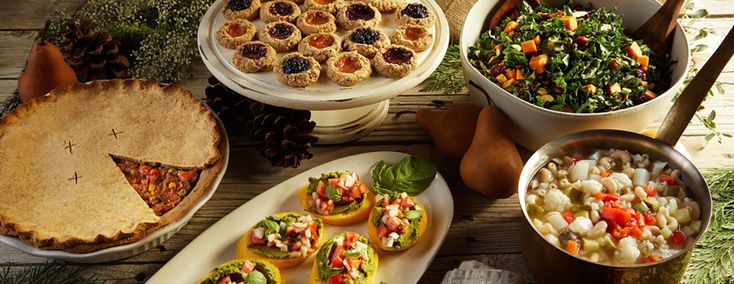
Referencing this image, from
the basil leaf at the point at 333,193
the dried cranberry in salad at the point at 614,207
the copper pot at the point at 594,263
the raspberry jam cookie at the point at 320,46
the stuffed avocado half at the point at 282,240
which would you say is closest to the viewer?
the copper pot at the point at 594,263

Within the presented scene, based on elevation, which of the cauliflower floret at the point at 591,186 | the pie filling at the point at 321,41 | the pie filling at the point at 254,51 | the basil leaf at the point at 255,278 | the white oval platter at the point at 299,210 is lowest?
the white oval platter at the point at 299,210

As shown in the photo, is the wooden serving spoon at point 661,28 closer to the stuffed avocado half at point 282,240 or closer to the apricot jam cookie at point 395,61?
the apricot jam cookie at point 395,61

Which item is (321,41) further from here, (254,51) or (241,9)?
(241,9)

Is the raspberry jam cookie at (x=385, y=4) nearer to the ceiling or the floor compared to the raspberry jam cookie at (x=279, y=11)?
nearer to the ceiling

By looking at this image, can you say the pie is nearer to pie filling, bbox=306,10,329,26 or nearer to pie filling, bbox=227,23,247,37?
pie filling, bbox=227,23,247,37

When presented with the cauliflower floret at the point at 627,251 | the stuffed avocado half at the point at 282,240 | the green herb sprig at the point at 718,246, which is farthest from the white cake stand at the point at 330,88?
the green herb sprig at the point at 718,246

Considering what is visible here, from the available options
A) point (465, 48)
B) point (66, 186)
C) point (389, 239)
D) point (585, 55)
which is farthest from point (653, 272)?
point (66, 186)

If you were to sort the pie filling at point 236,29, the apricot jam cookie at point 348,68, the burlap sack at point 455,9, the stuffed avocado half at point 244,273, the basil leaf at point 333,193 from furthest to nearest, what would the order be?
the burlap sack at point 455,9 < the pie filling at point 236,29 < the apricot jam cookie at point 348,68 < the basil leaf at point 333,193 < the stuffed avocado half at point 244,273

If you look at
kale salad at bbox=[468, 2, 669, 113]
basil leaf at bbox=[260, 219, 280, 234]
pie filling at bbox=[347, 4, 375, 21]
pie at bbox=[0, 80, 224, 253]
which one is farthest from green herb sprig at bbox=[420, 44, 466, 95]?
basil leaf at bbox=[260, 219, 280, 234]
